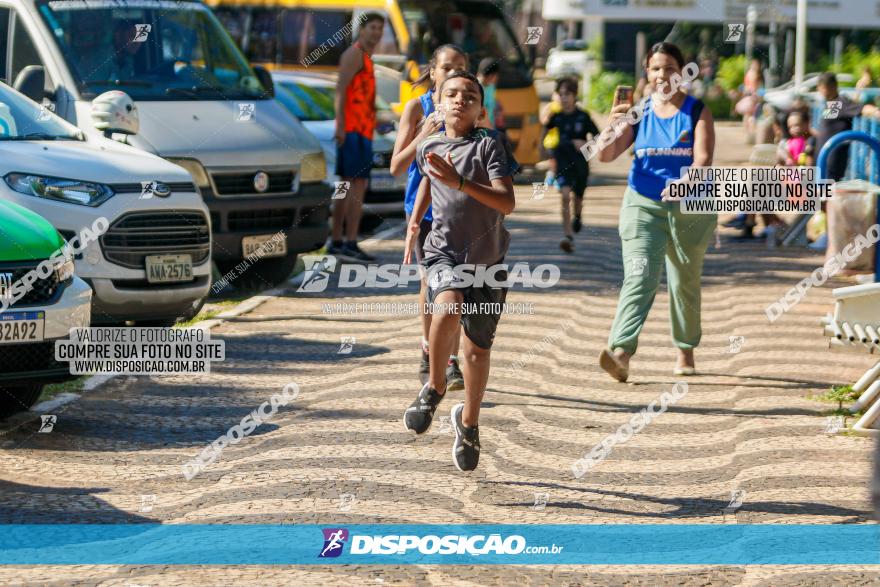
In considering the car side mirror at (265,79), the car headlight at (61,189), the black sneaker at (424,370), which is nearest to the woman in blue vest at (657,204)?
the black sneaker at (424,370)

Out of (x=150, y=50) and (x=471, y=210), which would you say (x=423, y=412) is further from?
→ (x=150, y=50)

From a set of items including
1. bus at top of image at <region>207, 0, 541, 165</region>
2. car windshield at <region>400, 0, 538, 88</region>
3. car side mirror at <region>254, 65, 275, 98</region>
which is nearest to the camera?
car side mirror at <region>254, 65, 275, 98</region>

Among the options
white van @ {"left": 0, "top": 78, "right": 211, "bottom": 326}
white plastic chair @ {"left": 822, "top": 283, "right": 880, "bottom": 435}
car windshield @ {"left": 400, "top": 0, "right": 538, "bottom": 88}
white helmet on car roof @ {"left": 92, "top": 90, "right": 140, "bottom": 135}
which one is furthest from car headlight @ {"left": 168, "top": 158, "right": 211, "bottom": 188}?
car windshield @ {"left": 400, "top": 0, "right": 538, "bottom": 88}

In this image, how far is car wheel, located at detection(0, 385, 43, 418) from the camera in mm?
7879

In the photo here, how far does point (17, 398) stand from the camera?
7.95m

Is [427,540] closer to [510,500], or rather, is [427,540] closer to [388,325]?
[510,500]

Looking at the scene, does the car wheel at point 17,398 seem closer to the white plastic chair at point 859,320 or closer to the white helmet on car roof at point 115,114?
the white helmet on car roof at point 115,114

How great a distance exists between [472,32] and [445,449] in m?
17.0

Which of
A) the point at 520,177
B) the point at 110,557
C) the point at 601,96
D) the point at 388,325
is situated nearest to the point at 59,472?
the point at 110,557

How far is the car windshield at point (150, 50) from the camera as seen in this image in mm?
11555

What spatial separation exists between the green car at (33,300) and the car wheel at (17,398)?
0.61ft

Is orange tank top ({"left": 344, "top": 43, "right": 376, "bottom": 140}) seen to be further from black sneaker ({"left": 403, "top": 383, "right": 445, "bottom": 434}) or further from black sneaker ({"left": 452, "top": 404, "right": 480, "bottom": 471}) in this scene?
black sneaker ({"left": 452, "top": 404, "right": 480, "bottom": 471})

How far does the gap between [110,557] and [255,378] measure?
3.51 metres

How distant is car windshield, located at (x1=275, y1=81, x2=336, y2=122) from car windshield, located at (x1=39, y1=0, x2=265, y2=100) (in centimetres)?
359
